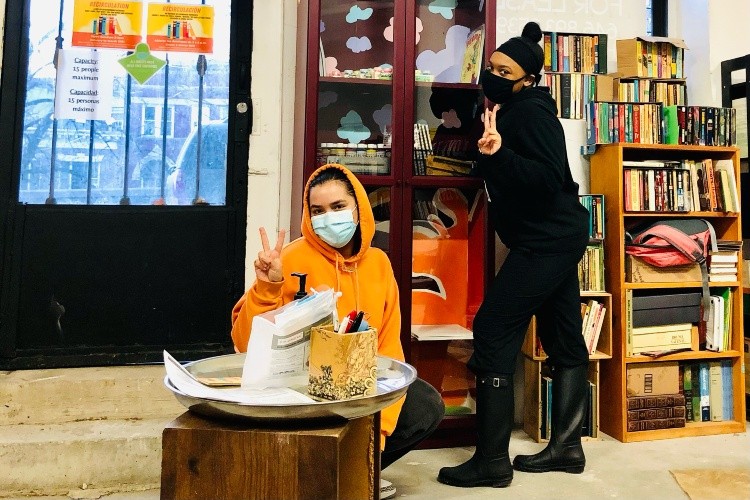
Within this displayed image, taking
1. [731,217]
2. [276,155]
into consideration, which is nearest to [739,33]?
[731,217]

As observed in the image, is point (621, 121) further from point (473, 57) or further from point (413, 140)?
point (413, 140)

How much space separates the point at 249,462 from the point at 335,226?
0.74 meters

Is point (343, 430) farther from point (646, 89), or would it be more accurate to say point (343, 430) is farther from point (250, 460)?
point (646, 89)

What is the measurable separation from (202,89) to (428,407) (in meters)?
1.74

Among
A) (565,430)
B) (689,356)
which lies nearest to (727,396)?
(689,356)

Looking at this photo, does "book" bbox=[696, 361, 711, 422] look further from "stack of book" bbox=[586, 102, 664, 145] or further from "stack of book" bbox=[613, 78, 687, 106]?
"stack of book" bbox=[613, 78, 687, 106]

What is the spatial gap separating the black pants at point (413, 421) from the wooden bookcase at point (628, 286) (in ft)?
4.15

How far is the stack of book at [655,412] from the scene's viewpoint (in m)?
2.71

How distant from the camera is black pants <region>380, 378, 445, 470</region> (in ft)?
5.81

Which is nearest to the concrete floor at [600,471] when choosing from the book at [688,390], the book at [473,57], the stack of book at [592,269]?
the book at [688,390]

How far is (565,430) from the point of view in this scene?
2320mm

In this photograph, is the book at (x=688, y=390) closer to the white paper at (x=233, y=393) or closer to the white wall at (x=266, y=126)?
the white wall at (x=266, y=126)

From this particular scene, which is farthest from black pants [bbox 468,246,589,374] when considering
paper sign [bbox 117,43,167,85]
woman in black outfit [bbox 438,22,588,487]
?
paper sign [bbox 117,43,167,85]

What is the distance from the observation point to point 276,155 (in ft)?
8.84
